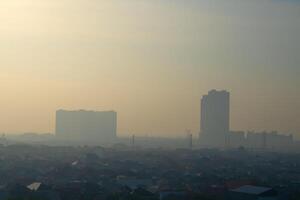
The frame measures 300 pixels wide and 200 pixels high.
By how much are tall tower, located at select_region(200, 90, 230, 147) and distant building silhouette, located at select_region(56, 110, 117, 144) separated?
1461 centimetres

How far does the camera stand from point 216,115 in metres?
80.2

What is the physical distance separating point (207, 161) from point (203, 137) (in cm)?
→ 5041

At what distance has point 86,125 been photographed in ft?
306

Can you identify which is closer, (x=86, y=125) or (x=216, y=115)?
→ (x=216, y=115)

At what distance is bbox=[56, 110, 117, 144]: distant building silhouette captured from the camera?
293 ft

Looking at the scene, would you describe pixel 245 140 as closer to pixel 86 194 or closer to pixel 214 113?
pixel 214 113

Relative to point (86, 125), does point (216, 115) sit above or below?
above

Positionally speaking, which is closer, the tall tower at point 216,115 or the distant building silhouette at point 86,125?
the tall tower at point 216,115

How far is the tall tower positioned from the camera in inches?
3169

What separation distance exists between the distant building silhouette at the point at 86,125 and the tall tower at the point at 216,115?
47.9ft

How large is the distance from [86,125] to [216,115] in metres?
22.3

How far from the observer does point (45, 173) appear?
24344mm

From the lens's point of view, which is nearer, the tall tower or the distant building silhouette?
the tall tower

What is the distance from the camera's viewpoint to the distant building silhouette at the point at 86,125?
89375mm
